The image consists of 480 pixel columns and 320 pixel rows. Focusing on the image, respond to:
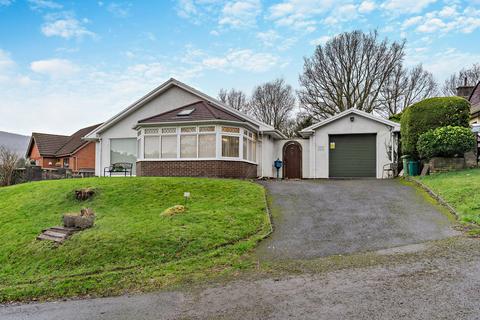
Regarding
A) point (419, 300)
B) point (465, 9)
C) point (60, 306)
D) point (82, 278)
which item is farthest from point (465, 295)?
point (465, 9)

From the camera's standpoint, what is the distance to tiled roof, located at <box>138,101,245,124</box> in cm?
1660

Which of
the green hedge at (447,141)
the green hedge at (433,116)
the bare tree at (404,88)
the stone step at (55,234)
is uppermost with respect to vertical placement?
the bare tree at (404,88)

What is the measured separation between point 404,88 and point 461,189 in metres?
21.9

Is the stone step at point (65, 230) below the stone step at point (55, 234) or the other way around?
the other way around

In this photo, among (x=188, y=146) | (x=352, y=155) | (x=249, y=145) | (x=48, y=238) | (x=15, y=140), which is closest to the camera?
(x=48, y=238)

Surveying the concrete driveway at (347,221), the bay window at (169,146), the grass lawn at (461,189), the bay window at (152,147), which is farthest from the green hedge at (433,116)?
the bay window at (152,147)

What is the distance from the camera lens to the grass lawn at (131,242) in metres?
6.54

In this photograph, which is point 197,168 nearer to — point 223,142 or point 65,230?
point 223,142

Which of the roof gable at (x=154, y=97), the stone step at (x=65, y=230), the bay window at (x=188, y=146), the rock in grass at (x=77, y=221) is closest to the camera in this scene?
the stone step at (x=65, y=230)

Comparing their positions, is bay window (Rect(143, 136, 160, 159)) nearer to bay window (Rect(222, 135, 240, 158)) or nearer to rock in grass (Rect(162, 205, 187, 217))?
bay window (Rect(222, 135, 240, 158))

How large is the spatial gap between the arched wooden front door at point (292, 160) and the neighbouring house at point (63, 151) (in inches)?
779

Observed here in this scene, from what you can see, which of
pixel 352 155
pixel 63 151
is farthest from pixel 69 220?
pixel 63 151

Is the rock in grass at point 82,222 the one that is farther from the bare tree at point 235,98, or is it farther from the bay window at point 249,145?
the bare tree at point 235,98

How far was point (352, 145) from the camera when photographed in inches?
752
